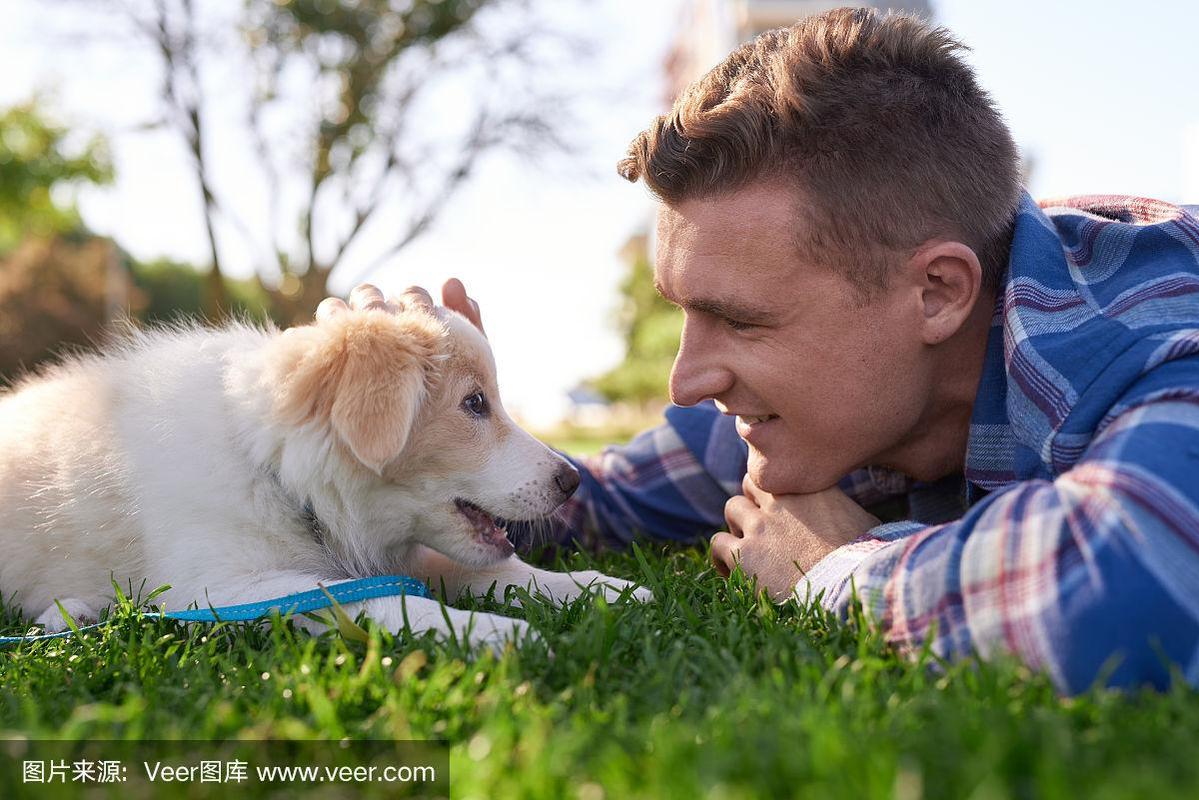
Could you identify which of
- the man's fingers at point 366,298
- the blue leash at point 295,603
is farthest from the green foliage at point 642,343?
the blue leash at point 295,603

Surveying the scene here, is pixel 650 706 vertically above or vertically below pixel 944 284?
below

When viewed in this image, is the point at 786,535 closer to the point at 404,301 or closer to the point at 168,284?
the point at 404,301

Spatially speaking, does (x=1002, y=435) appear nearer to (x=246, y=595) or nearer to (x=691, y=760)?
(x=691, y=760)

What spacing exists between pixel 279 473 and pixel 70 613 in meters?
0.71

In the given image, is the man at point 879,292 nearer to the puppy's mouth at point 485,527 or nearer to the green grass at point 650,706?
the green grass at point 650,706

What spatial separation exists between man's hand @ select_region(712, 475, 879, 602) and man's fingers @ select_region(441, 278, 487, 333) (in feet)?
3.96

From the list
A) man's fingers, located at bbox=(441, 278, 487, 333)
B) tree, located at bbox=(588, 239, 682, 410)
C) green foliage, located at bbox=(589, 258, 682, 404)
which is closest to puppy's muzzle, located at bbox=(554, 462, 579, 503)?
man's fingers, located at bbox=(441, 278, 487, 333)

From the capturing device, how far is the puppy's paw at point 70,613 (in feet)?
8.74

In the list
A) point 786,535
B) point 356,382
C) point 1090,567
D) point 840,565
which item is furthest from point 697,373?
point 1090,567

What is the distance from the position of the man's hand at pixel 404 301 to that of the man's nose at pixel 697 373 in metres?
0.94

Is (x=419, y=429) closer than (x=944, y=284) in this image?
No

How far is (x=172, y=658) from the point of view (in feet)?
7.00

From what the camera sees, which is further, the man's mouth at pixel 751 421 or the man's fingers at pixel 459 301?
the man's fingers at pixel 459 301

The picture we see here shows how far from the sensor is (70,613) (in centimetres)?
273
